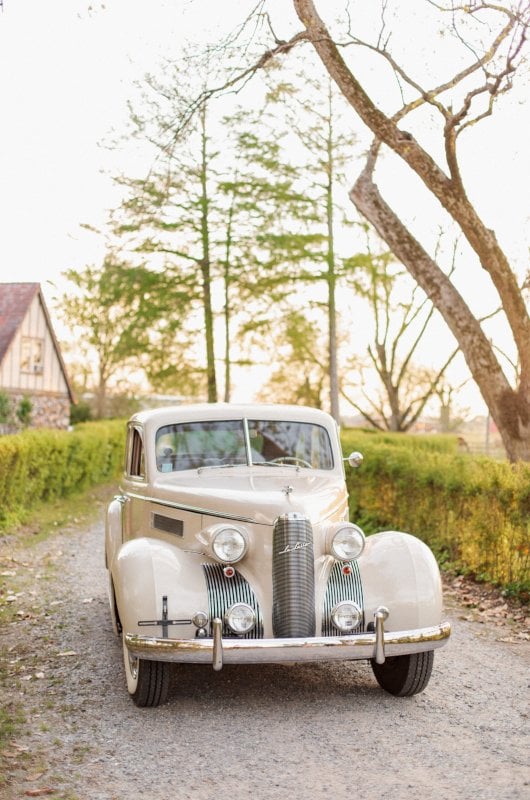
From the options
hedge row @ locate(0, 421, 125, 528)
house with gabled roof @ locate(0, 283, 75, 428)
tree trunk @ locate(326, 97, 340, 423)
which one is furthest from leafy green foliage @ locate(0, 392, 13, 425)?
tree trunk @ locate(326, 97, 340, 423)

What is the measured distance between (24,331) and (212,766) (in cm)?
2993

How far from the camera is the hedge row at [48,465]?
15078 millimetres

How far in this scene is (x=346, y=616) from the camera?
5.69m

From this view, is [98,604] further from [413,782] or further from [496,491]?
[413,782]

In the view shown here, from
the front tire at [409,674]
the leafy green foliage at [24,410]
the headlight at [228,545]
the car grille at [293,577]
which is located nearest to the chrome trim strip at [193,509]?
the headlight at [228,545]

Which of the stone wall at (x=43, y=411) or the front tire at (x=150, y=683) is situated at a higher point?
the stone wall at (x=43, y=411)

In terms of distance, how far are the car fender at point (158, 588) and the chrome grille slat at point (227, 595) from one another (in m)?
0.05

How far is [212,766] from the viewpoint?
4762mm

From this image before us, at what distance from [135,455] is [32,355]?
90.3 feet

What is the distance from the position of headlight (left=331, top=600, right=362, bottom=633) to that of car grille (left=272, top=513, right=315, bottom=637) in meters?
0.14

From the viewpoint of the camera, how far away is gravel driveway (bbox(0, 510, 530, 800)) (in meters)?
4.51

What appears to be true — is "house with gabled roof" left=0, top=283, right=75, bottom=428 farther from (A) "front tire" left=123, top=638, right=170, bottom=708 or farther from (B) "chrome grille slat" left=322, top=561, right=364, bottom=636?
(B) "chrome grille slat" left=322, top=561, right=364, bottom=636

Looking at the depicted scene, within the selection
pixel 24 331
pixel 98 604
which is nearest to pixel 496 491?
pixel 98 604

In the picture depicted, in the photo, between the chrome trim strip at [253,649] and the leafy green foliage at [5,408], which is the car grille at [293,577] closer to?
the chrome trim strip at [253,649]
